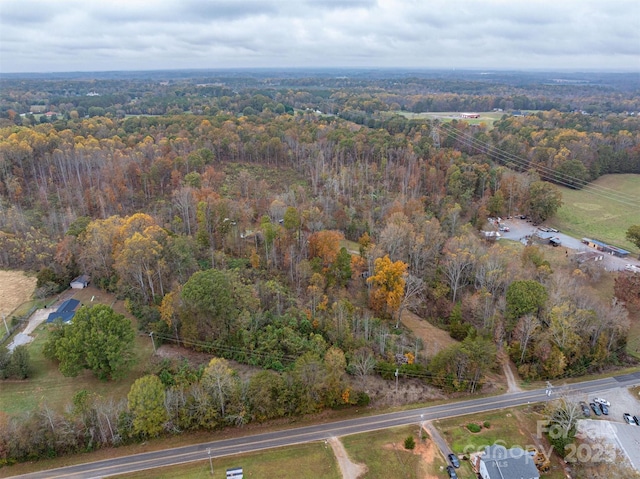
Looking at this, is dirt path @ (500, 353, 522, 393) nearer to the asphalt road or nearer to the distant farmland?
the asphalt road

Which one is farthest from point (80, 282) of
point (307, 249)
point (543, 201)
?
point (543, 201)

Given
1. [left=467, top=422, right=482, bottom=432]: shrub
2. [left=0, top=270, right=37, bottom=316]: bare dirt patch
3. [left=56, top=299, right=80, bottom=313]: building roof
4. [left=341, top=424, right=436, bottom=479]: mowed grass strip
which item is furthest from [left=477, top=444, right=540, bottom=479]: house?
[left=0, top=270, right=37, bottom=316]: bare dirt patch

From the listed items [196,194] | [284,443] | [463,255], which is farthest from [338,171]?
[284,443]

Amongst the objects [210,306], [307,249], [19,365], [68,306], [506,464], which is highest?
[307,249]

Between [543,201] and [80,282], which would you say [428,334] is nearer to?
[80,282]

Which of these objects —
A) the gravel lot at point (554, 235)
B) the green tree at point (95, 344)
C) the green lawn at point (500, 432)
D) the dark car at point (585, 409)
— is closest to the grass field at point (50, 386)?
the green tree at point (95, 344)

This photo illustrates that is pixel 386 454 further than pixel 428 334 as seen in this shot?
No

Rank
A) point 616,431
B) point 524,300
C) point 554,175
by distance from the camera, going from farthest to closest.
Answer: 1. point 554,175
2. point 524,300
3. point 616,431
